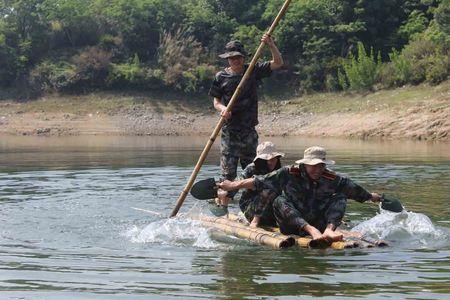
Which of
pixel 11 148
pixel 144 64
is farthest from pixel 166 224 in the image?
pixel 144 64

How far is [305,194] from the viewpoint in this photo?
992 cm

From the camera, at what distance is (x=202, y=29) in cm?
4778

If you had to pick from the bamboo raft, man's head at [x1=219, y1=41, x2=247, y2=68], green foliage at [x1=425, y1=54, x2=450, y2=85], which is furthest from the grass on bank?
the bamboo raft

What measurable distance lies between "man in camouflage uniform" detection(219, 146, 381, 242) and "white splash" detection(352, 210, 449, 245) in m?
0.41

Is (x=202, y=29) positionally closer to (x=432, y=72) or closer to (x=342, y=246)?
(x=432, y=72)

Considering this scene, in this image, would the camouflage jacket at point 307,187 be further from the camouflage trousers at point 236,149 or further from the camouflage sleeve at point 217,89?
the camouflage sleeve at point 217,89

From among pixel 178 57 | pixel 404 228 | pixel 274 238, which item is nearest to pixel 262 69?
pixel 404 228

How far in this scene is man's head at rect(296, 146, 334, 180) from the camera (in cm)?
946

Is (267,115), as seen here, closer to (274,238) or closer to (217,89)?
(217,89)

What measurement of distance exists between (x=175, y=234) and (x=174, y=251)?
100 cm

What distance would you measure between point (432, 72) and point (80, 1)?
865 inches

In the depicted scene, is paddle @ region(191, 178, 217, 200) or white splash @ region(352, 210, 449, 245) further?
paddle @ region(191, 178, 217, 200)

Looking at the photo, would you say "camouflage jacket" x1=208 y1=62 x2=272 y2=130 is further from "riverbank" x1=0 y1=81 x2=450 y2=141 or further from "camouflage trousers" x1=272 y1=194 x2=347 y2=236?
"riverbank" x1=0 y1=81 x2=450 y2=141

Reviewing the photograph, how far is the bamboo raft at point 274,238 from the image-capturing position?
30.0 feet
